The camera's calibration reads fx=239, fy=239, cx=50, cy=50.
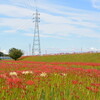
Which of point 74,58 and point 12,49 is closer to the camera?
point 74,58

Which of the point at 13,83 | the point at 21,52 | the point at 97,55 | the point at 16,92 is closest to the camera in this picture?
the point at 16,92

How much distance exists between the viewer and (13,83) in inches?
253

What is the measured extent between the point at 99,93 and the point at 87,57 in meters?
47.0

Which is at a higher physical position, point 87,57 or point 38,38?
point 38,38

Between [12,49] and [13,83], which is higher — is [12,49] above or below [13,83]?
above

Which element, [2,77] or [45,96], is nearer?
[45,96]

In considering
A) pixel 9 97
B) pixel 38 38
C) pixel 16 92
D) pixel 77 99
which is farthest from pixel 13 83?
pixel 38 38

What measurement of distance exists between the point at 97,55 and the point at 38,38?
34.0 meters

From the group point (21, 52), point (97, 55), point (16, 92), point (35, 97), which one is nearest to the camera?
point (35, 97)

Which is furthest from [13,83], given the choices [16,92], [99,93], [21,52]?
[21,52]

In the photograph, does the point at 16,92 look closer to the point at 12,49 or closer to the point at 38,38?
the point at 12,49

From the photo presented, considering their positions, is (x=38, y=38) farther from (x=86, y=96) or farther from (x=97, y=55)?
(x=86, y=96)

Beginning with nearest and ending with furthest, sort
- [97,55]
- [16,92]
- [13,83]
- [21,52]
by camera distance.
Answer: [16,92]
[13,83]
[97,55]
[21,52]

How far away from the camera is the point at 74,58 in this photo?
2157 inches
